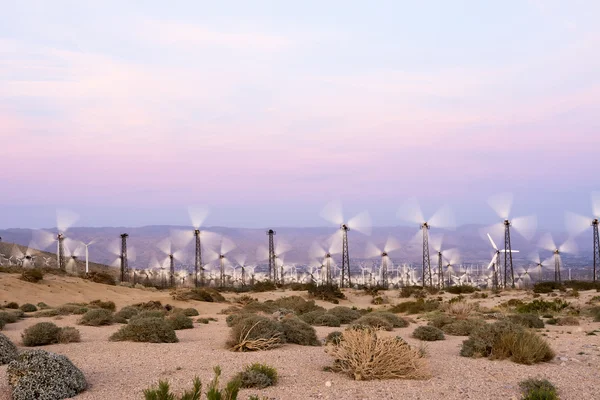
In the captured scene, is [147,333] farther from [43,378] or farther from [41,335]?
[43,378]

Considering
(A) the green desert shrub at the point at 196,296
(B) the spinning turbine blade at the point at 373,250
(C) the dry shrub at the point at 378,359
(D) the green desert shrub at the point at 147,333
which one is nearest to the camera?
(C) the dry shrub at the point at 378,359

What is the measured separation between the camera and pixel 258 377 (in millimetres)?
10523

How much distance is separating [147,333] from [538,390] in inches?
442

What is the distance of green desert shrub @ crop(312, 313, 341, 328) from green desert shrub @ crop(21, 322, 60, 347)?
10.4m

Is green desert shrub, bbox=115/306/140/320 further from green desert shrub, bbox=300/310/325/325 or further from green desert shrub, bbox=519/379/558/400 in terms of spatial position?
green desert shrub, bbox=519/379/558/400

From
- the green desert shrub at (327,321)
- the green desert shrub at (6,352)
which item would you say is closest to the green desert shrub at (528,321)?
the green desert shrub at (327,321)

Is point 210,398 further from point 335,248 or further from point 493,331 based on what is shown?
point 335,248

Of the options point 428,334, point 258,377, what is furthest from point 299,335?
point 258,377

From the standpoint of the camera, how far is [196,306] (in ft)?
117

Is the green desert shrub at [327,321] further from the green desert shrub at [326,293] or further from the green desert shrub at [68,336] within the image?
the green desert shrub at [326,293]

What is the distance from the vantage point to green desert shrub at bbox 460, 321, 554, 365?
13500mm

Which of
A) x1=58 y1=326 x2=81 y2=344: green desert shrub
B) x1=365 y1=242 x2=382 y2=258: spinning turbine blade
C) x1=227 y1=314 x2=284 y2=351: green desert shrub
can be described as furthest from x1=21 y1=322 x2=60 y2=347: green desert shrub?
x1=365 y1=242 x2=382 y2=258: spinning turbine blade

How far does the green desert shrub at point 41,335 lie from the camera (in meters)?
16.2

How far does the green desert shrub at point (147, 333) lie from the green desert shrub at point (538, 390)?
10.5 metres
